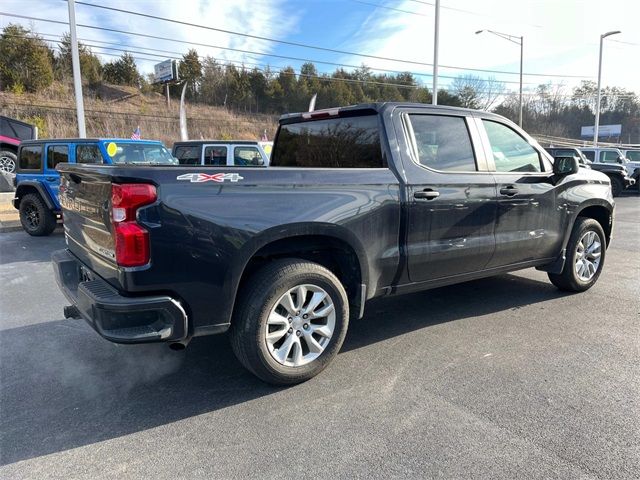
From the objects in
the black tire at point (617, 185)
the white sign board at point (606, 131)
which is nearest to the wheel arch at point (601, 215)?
the black tire at point (617, 185)

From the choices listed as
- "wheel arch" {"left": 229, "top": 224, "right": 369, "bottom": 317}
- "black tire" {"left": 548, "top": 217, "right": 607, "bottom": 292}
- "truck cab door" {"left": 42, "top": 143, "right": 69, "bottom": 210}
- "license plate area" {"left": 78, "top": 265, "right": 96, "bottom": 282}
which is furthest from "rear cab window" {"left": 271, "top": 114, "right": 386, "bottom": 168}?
"truck cab door" {"left": 42, "top": 143, "right": 69, "bottom": 210}

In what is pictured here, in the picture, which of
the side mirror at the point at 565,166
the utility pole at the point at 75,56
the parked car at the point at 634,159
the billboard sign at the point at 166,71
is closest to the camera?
the side mirror at the point at 565,166

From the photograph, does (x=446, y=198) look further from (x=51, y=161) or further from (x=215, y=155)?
(x=215, y=155)

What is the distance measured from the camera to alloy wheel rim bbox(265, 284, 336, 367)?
10.00 ft

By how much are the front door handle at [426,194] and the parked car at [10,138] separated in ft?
53.0

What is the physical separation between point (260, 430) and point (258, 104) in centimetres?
5670

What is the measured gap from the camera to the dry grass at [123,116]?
108ft

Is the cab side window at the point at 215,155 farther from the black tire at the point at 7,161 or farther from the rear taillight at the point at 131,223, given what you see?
the rear taillight at the point at 131,223

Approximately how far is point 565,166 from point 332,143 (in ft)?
7.76

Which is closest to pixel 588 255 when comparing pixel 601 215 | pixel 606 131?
pixel 601 215

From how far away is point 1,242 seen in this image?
28.9 feet

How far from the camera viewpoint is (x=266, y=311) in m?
2.93

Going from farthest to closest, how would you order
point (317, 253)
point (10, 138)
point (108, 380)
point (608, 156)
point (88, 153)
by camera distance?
1. point (608, 156)
2. point (10, 138)
3. point (88, 153)
4. point (317, 253)
5. point (108, 380)

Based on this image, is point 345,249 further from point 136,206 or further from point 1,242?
point 1,242
